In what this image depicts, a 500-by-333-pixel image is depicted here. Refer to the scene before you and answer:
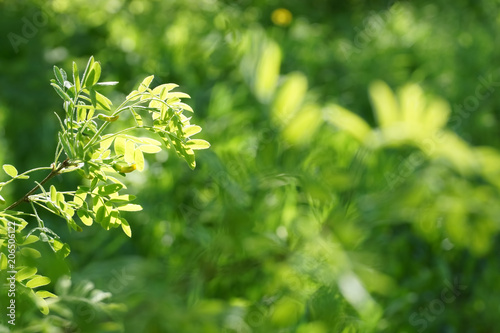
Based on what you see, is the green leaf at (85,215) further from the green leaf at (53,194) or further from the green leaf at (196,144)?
the green leaf at (196,144)

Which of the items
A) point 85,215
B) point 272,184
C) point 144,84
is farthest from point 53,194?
point 272,184

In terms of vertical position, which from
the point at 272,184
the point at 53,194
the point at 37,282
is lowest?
the point at 272,184

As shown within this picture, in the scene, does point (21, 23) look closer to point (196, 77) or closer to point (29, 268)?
point (196, 77)

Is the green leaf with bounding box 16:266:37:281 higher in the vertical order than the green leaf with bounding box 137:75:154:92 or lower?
lower

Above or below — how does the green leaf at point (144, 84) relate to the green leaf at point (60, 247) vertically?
above

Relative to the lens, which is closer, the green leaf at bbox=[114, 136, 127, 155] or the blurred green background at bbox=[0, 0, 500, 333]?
the green leaf at bbox=[114, 136, 127, 155]

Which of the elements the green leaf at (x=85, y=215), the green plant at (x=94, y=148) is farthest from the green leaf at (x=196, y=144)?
the green leaf at (x=85, y=215)

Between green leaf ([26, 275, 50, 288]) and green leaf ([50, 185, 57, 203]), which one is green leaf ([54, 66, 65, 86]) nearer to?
green leaf ([50, 185, 57, 203])

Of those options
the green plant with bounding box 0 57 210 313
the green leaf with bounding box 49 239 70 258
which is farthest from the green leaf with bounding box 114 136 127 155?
the green leaf with bounding box 49 239 70 258

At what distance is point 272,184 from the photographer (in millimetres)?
1482

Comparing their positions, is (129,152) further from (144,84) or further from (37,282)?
(37,282)

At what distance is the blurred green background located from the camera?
1.31m

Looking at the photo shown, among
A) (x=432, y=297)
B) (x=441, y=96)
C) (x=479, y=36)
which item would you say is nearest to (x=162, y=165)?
(x=432, y=297)

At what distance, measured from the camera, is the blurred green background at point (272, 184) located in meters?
1.31
